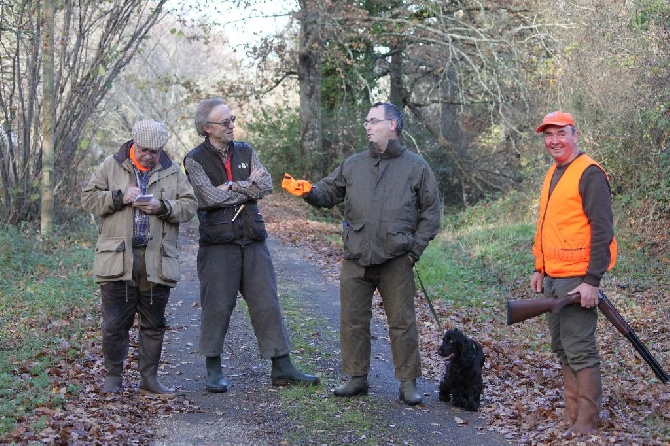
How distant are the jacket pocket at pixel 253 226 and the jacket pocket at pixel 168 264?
65 cm

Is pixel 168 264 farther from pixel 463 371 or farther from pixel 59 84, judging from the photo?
pixel 59 84

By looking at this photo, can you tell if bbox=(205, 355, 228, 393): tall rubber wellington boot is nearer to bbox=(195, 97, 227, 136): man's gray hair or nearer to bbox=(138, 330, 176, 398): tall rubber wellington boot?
bbox=(138, 330, 176, 398): tall rubber wellington boot

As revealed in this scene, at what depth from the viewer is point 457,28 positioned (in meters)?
21.5

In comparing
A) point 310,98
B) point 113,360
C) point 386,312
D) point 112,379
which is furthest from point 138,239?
point 310,98

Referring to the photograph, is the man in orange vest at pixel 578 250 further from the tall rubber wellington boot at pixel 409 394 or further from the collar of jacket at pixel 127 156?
the collar of jacket at pixel 127 156

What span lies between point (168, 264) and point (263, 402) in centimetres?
128

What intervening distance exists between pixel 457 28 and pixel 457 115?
552 centimetres

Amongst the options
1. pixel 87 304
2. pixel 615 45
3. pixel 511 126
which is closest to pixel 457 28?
pixel 511 126

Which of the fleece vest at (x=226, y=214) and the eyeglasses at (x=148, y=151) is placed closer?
the eyeglasses at (x=148, y=151)

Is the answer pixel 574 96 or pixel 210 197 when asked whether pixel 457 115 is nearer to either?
pixel 574 96

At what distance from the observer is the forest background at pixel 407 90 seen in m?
13.9

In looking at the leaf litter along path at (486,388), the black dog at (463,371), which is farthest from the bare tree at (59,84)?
the black dog at (463,371)

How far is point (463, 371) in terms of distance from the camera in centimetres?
665

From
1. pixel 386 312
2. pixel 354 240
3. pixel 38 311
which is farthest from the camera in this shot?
pixel 38 311
